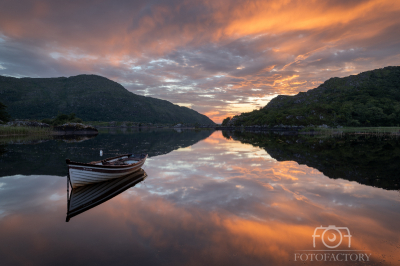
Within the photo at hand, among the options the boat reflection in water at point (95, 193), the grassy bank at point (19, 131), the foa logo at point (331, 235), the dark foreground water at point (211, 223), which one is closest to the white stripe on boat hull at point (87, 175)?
the boat reflection in water at point (95, 193)

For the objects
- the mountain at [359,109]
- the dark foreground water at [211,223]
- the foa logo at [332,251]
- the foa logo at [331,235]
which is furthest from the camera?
the mountain at [359,109]

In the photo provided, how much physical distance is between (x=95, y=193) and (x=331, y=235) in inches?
524

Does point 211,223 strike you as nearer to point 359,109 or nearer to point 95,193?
point 95,193

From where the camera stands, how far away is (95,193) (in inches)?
511

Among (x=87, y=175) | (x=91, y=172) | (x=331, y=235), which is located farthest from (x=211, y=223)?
(x=87, y=175)

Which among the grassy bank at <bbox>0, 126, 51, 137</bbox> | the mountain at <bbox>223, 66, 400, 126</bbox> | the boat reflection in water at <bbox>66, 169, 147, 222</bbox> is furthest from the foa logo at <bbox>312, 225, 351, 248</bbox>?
the mountain at <bbox>223, 66, 400, 126</bbox>

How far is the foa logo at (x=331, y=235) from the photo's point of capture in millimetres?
7273

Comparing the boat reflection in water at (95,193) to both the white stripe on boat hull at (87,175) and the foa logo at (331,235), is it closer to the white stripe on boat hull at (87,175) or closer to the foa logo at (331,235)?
the white stripe on boat hull at (87,175)

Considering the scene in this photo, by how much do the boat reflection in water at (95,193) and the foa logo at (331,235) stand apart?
11203 mm

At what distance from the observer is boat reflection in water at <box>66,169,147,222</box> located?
10.8m

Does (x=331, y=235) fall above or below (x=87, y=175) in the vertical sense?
below

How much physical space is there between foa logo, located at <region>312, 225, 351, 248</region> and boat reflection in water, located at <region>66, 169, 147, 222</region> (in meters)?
11.2

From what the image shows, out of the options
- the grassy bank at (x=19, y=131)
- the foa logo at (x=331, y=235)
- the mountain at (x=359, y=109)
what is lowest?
the foa logo at (x=331, y=235)

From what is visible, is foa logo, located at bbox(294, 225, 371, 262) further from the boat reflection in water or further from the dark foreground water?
the boat reflection in water
